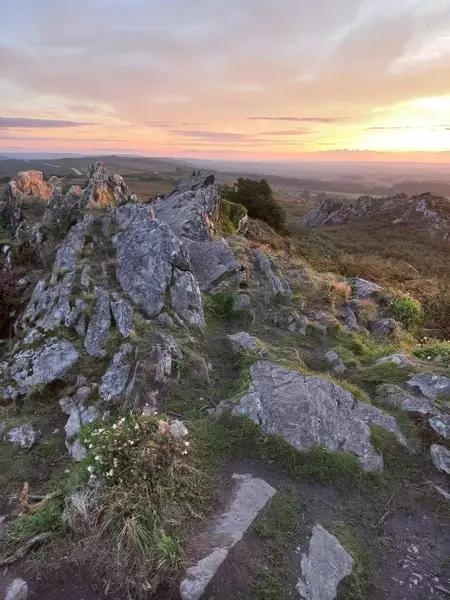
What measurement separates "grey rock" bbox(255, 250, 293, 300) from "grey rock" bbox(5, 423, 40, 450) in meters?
8.46

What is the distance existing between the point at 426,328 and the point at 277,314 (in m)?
6.64

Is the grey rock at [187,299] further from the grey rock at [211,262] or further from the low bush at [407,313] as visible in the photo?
the low bush at [407,313]

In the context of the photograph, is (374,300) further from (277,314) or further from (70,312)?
(70,312)

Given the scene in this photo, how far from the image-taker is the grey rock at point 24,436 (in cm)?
820

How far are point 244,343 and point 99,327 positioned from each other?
3680mm

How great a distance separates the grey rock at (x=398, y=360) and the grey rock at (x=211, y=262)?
6010 millimetres

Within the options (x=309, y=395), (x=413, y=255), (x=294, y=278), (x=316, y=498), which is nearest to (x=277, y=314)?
(x=294, y=278)

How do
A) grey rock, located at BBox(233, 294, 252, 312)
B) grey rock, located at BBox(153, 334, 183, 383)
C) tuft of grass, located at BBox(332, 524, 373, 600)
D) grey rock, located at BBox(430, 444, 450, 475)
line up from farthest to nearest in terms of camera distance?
grey rock, located at BBox(233, 294, 252, 312) < grey rock, located at BBox(153, 334, 183, 383) < grey rock, located at BBox(430, 444, 450, 475) < tuft of grass, located at BBox(332, 524, 373, 600)

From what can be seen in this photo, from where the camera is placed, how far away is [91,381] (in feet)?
31.0

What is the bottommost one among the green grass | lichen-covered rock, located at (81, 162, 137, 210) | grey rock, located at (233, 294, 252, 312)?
the green grass

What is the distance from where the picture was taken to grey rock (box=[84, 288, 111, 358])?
10.2 metres

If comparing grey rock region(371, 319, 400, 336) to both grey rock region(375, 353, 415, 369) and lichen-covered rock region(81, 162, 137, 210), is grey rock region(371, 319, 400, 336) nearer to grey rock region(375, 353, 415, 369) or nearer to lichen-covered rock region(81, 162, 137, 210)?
grey rock region(375, 353, 415, 369)

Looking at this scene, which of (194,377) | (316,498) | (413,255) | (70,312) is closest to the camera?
(316,498)

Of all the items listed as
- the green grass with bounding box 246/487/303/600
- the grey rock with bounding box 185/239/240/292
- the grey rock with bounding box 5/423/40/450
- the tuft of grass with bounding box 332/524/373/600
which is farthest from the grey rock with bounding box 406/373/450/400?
the grey rock with bounding box 5/423/40/450
